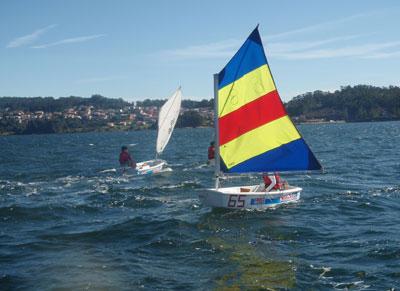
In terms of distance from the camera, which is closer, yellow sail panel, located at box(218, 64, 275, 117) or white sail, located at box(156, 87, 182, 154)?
yellow sail panel, located at box(218, 64, 275, 117)

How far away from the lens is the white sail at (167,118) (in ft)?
152

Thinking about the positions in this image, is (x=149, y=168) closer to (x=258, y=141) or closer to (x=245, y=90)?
(x=258, y=141)

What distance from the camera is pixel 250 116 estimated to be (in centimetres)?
2433

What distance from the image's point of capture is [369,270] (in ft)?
51.4

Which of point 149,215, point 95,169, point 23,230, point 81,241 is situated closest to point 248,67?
point 149,215

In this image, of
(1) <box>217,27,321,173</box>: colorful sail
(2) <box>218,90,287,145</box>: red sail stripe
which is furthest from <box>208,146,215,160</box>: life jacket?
(2) <box>218,90,287,145</box>: red sail stripe

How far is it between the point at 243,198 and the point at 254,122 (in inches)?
138

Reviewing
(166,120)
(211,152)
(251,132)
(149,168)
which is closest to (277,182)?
(251,132)

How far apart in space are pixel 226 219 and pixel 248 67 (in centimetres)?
679

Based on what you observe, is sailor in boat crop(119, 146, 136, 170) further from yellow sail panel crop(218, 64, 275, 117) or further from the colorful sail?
yellow sail panel crop(218, 64, 275, 117)

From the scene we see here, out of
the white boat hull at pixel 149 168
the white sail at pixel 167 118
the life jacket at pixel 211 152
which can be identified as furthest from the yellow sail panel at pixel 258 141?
the white sail at pixel 167 118

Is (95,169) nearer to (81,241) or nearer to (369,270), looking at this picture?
(81,241)

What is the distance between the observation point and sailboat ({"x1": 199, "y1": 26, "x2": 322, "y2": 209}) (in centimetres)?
2355

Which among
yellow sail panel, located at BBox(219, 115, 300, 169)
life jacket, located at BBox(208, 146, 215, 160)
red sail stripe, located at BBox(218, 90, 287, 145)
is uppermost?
red sail stripe, located at BBox(218, 90, 287, 145)
